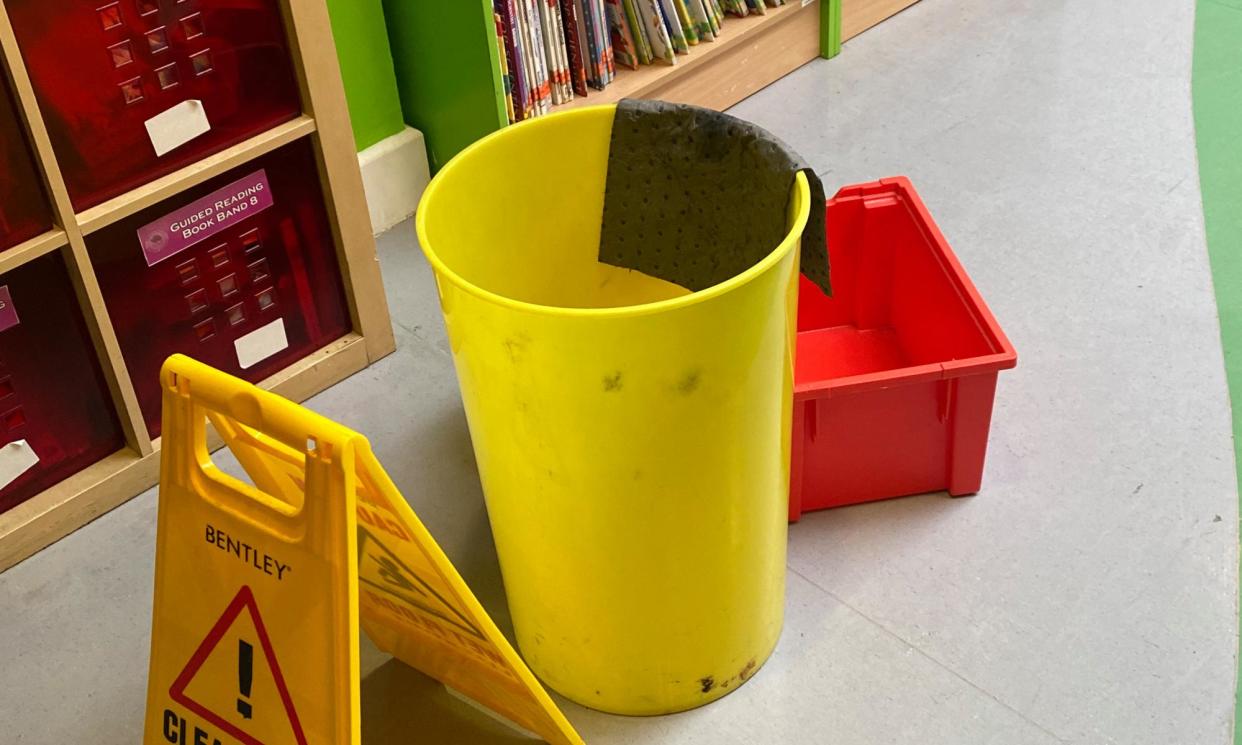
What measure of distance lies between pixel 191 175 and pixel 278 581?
0.75 meters

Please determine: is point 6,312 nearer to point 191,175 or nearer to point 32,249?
point 32,249

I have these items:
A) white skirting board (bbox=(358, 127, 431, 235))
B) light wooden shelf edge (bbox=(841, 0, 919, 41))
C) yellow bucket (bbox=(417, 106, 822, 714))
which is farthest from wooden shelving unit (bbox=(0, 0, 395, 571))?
light wooden shelf edge (bbox=(841, 0, 919, 41))

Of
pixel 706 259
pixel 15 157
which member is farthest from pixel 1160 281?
pixel 15 157

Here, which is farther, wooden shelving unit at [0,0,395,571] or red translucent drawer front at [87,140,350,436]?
red translucent drawer front at [87,140,350,436]

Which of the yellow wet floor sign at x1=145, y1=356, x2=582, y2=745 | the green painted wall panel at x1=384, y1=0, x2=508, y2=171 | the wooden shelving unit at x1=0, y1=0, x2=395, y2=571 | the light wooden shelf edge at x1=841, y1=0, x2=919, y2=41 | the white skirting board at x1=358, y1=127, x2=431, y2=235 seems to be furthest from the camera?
the light wooden shelf edge at x1=841, y1=0, x2=919, y2=41

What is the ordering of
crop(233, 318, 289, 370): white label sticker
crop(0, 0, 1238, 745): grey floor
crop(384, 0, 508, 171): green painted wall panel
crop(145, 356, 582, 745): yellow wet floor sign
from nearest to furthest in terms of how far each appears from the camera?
crop(145, 356, 582, 745): yellow wet floor sign → crop(0, 0, 1238, 745): grey floor → crop(233, 318, 289, 370): white label sticker → crop(384, 0, 508, 171): green painted wall panel

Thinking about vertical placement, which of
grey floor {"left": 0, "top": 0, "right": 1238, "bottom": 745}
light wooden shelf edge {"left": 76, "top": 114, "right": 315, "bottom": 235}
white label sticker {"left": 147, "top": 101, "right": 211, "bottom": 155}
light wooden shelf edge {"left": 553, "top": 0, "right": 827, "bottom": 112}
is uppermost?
white label sticker {"left": 147, "top": 101, "right": 211, "bottom": 155}

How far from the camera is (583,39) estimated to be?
94.1 inches

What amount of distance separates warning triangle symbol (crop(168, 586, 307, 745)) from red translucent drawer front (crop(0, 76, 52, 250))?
0.66 metres

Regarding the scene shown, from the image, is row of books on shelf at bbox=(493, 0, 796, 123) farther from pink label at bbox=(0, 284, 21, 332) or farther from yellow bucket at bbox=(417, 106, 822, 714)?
pink label at bbox=(0, 284, 21, 332)

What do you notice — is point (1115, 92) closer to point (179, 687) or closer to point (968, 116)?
point (968, 116)

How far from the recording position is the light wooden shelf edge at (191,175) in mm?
1672

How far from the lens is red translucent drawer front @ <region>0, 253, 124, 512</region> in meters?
1.68

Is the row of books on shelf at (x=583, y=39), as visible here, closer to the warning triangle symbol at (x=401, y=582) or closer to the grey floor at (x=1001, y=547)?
the grey floor at (x=1001, y=547)
